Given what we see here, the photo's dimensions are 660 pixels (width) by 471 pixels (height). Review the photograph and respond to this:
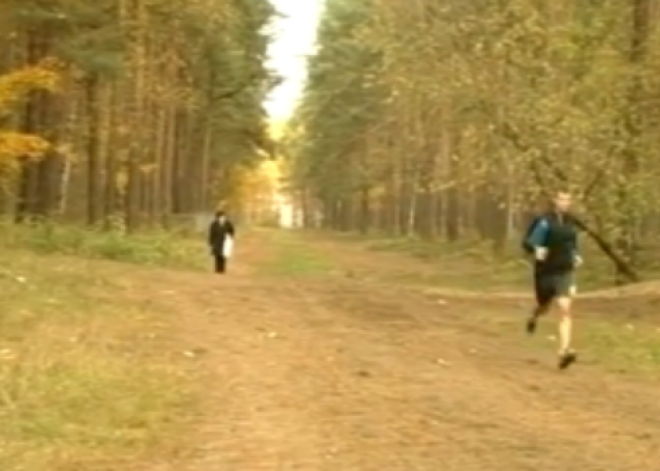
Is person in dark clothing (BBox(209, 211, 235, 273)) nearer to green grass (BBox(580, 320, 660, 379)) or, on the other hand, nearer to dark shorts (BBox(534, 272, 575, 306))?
green grass (BBox(580, 320, 660, 379))

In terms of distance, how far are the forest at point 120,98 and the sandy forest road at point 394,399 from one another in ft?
20.7

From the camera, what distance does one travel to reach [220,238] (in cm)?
3105

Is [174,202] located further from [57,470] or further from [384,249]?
[57,470]

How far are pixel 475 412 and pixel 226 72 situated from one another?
4378cm

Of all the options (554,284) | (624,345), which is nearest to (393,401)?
(554,284)

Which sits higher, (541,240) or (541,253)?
(541,240)

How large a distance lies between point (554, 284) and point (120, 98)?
25.4 m

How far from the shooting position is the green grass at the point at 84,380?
10.6 metres

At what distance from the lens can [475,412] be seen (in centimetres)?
1280

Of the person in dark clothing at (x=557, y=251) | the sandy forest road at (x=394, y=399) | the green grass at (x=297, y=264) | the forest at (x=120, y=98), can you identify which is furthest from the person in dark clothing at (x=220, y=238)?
the person in dark clothing at (x=557, y=251)

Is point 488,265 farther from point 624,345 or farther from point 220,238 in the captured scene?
point 624,345

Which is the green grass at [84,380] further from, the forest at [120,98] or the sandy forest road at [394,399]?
the forest at [120,98]

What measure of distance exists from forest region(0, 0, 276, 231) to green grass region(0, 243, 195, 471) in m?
3.81

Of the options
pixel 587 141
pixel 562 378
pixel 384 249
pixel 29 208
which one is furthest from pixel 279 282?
pixel 384 249
